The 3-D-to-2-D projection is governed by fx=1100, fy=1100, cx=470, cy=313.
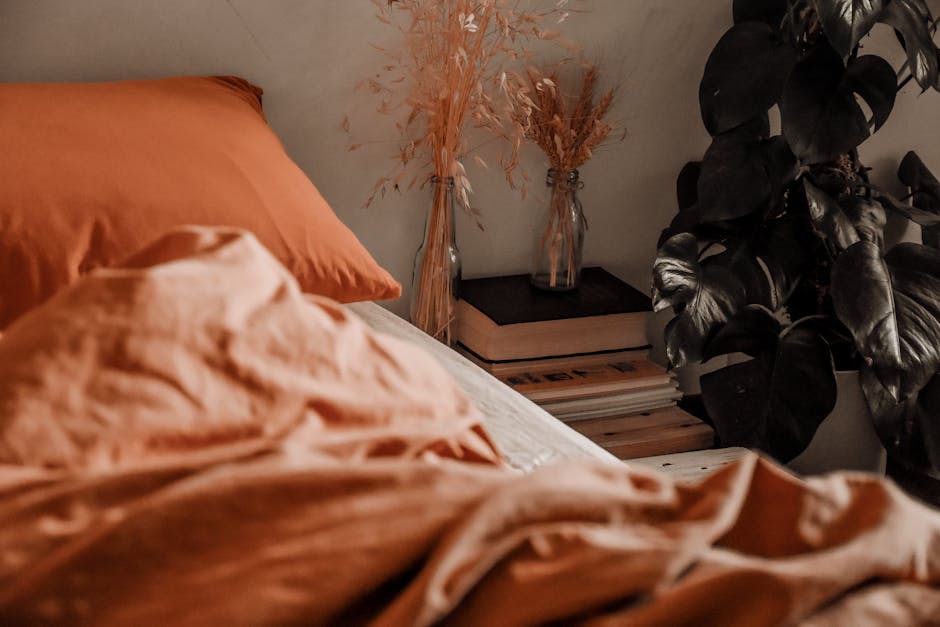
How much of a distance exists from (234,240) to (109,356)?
174 mm

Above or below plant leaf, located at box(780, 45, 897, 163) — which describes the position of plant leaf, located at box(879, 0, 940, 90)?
above

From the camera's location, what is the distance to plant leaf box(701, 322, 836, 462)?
182 cm

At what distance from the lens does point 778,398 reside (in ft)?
5.99

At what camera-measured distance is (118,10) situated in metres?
1.64

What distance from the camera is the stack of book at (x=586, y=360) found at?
72.2 inches

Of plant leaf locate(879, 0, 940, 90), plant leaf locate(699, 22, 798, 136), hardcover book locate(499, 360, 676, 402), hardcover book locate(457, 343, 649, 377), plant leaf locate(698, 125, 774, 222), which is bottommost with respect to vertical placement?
hardcover book locate(499, 360, 676, 402)

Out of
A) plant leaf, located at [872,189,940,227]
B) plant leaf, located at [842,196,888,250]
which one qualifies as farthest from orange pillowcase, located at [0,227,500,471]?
plant leaf, located at [872,189,940,227]

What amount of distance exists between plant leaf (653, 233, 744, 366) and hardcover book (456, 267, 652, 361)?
0.11m

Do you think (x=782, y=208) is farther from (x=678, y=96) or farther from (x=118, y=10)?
(x=118, y=10)

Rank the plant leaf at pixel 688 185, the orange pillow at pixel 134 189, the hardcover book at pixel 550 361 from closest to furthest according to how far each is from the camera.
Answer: the orange pillow at pixel 134 189
the hardcover book at pixel 550 361
the plant leaf at pixel 688 185

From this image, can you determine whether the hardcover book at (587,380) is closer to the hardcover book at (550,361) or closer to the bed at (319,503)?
the hardcover book at (550,361)

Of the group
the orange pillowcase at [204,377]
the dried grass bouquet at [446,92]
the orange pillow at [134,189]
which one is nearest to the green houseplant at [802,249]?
the dried grass bouquet at [446,92]

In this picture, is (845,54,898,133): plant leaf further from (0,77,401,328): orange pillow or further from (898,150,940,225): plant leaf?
(0,77,401,328): orange pillow

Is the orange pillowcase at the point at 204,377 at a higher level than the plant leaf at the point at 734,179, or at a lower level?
higher
